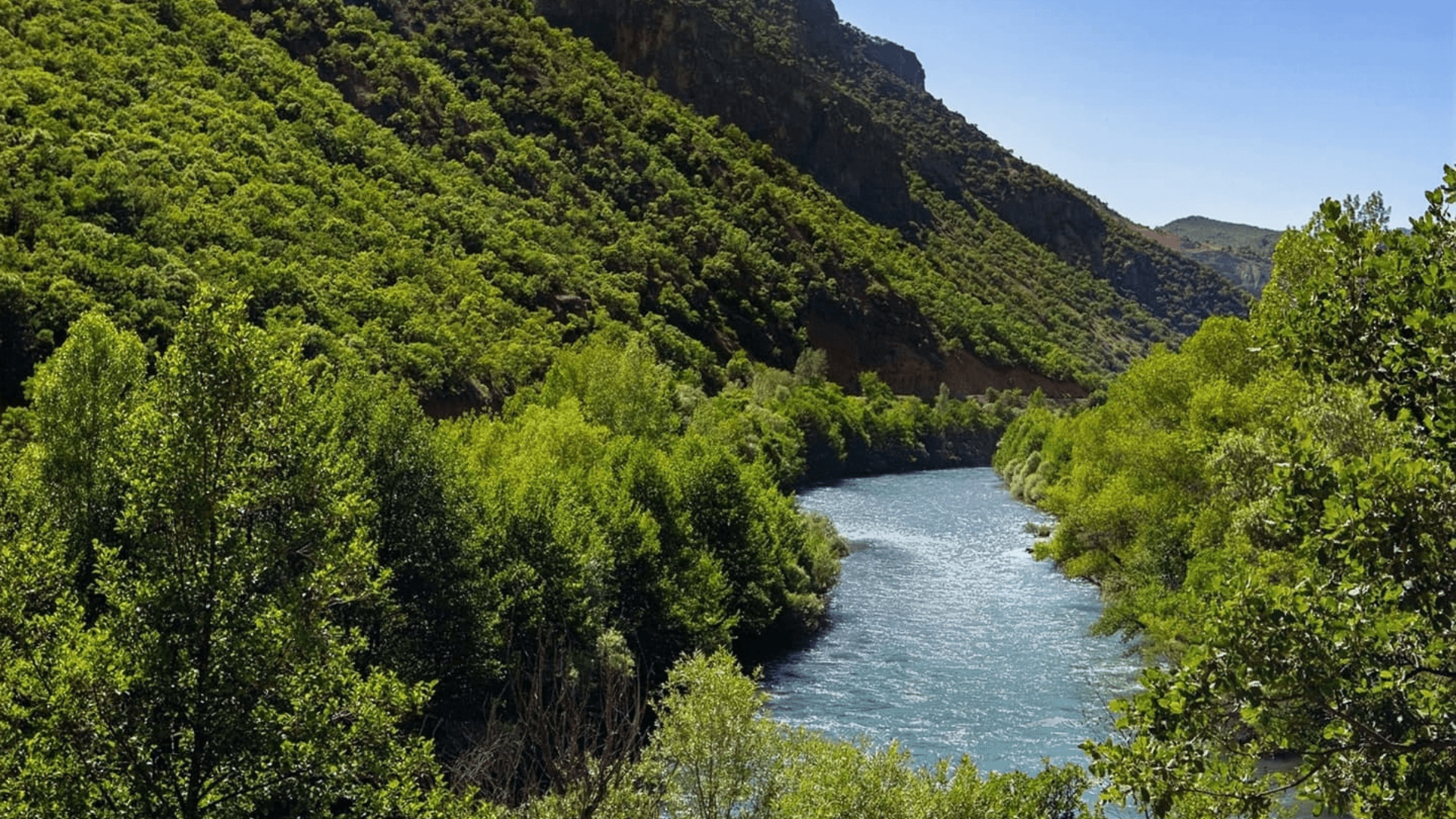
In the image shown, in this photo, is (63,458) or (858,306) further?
(858,306)

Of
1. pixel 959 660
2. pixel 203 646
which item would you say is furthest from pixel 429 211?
pixel 203 646

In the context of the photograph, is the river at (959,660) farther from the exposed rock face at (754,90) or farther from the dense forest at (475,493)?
the exposed rock face at (754,90)

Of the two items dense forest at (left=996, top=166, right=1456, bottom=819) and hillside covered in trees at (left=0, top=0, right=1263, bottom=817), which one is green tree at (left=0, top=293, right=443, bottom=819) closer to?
hillside covered in trees at (left=0, top=0, right=1263, bottom=817)

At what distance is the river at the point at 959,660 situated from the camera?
31125mm

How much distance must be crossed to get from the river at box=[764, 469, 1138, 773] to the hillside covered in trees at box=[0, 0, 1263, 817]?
3.58m

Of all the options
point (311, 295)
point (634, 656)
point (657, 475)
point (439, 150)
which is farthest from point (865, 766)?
point (439, 150)

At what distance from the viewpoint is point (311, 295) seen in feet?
178

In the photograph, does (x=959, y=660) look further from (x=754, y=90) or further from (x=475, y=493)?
(x=754, y=90)

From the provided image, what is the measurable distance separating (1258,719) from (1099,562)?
34.9 m

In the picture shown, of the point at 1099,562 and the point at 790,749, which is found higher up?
the point at 1099,562

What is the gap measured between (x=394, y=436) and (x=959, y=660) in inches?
905

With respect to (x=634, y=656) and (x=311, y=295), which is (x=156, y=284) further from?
(x=634, y=656)

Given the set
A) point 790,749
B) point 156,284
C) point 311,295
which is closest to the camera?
point 790,749

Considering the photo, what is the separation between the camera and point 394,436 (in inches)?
1075
